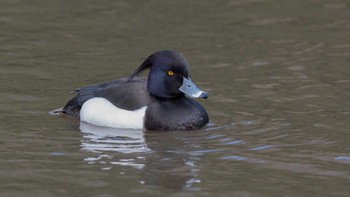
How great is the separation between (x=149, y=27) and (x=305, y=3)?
2.90 meters

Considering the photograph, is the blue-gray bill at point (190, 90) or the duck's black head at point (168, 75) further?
the duck's black head at point (168, 75)

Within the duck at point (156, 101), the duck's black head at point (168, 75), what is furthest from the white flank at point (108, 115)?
the duck's black head at point (168, 75)

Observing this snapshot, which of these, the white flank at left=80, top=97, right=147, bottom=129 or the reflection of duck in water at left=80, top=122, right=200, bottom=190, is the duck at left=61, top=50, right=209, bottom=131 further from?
the reflection of duck in water at left=80, top=122, right=200, bottom=190

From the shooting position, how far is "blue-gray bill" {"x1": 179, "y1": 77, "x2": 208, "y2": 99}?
32.8ft

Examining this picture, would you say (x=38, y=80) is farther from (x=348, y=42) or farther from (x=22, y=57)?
(x=348, y=42)

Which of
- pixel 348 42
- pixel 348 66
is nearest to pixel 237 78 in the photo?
pixel 348 66

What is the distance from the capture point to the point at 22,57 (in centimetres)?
1303

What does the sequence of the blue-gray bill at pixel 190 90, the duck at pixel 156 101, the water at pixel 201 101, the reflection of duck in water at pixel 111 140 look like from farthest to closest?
the duck at pixel 156 101 < the blue-gray bill at pixel 190 90 < the reflection of duck in water at pixel 111 140 < the water at pixel 201 101

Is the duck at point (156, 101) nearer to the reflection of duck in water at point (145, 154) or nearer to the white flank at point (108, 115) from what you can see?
the white flank at point (108, 115)

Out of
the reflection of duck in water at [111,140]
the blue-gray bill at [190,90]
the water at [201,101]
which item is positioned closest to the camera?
the water at [201,101]

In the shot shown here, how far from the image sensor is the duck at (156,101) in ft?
33.4

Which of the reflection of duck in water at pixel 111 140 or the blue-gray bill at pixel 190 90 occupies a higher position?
the blue-gray bill at pixel 190 90

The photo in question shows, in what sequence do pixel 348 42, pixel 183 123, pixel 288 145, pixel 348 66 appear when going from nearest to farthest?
pixel 288 145 < pixel 183 123 < pixel 348 66 < pixel 348 42

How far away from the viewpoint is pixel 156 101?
10.3 metres
